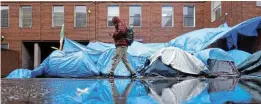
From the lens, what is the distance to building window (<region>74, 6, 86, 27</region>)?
27.1 metres

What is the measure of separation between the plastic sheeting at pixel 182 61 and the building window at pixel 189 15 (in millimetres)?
16292

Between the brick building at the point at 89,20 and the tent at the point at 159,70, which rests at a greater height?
the brick building at the point at 89,20

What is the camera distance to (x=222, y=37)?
13.9 metres

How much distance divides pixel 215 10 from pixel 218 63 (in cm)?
1290

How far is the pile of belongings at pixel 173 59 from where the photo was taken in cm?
1048

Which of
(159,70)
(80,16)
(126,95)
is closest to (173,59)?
(159,70)

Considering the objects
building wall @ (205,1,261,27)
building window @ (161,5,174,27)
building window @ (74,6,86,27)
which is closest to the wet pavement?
building wall @ (205,1,261,27)

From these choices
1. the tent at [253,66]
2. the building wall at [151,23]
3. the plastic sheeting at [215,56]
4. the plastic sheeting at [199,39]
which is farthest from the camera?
the building wall at [151,23]

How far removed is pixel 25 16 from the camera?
27375 millimetres

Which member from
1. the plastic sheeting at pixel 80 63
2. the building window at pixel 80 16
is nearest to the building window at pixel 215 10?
the building window at pixel 80 16

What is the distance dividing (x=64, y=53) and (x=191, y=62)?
5288mm

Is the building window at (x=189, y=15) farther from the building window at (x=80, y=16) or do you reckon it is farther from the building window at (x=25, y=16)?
the building window at (x=25, y=16)

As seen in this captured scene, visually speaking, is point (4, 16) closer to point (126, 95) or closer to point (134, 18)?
point (134, 18)

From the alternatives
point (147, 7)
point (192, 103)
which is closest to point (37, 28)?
point (147, 7)
